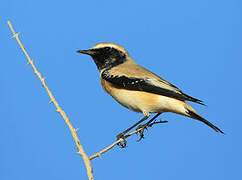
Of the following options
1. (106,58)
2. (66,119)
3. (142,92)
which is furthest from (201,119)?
(66,119)

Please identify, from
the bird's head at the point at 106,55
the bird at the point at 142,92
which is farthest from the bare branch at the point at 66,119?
the bird's head at the point at 106,55

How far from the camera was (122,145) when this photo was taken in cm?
427

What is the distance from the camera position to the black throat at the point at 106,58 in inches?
194

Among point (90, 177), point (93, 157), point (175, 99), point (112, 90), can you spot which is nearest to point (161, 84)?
point (175, 99)

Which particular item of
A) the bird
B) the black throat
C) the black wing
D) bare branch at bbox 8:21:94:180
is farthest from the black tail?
bare branch at bbox 8:21:94:180

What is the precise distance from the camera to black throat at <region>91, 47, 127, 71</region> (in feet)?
16.2

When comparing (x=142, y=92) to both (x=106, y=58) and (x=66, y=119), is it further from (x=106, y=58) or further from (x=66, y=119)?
(x=66, y=119)

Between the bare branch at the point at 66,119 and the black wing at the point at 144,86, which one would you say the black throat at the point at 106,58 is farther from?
the bare branch at the point at 66,119

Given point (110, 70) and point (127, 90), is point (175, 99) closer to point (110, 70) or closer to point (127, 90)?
point (127, 90)

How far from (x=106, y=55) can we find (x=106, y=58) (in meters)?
0.05

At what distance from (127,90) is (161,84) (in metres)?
0.45

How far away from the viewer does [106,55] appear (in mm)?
4973

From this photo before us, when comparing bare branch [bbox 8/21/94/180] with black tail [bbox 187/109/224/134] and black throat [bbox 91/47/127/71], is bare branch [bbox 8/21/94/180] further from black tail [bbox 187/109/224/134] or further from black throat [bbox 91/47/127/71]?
black throat [bbox 91/47/127/71]

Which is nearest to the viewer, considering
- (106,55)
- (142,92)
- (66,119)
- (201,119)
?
(66,119)
